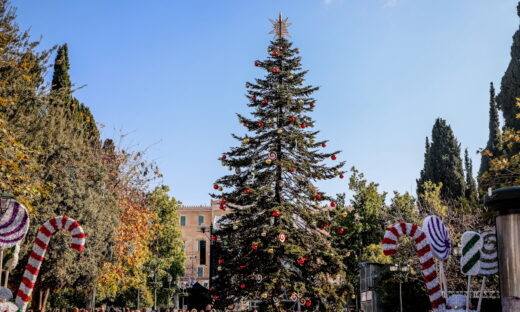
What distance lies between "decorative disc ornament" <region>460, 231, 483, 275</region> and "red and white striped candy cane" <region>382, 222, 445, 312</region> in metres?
0.52

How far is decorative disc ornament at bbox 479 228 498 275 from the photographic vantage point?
28.7 ft

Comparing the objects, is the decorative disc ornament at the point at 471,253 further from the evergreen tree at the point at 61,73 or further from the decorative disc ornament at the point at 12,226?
the evergreen tree at the point at 61,73

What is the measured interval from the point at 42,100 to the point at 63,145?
3.76m

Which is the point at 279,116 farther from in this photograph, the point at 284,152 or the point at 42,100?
the point at 42,100

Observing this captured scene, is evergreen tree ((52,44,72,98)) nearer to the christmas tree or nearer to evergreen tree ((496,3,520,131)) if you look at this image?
the christmas tree

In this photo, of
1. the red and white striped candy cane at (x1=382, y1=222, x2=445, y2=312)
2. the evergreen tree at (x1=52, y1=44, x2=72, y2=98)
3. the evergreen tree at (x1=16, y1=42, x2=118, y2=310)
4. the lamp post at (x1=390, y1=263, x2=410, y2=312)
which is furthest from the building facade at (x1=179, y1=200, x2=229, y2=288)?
the red and white striped candy cane at (x1=382, y1=222, x2=445, y2=312)

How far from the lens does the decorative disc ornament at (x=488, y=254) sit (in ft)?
28.7

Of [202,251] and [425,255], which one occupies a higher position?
[202,251]

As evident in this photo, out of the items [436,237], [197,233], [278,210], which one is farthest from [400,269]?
[197,233]

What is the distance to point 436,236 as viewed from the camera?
984 centimetres

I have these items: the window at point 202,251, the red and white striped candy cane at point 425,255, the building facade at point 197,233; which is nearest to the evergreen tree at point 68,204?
the red and white striped candy cane at point 425,255

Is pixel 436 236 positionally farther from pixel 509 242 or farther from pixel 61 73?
pixel 61 73

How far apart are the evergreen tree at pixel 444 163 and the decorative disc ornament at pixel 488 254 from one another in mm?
39837

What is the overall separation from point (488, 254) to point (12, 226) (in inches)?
316
